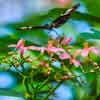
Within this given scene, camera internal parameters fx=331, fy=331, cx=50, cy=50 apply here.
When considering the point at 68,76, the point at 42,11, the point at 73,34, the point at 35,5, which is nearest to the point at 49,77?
the point at 68,76

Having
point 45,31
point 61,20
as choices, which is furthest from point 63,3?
point 61,20

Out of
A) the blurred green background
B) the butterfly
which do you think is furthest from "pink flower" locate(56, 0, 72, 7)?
the butterfly

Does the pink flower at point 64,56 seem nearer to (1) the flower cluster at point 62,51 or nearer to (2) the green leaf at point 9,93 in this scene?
(1) the flower cluster at point 62,51

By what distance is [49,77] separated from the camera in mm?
642

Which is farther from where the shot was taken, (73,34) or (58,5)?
(58,5)

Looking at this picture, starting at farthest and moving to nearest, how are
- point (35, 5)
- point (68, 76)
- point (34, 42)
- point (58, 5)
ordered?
1. point (35, 5)
2. point (58, 5)
3. point (34, 42)
4. point (68, 76)

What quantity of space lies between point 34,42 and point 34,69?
196mm

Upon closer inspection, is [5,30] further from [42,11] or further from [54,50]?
[54,50]

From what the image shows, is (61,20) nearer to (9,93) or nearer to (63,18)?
(63,18)

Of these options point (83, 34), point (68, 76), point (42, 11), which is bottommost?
point (68, 76)

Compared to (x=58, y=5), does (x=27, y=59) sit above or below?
below

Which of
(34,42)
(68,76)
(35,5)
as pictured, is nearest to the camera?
(68,76)

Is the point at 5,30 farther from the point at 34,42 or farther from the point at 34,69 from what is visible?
the point at 34,69

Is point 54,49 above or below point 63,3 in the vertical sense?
below
